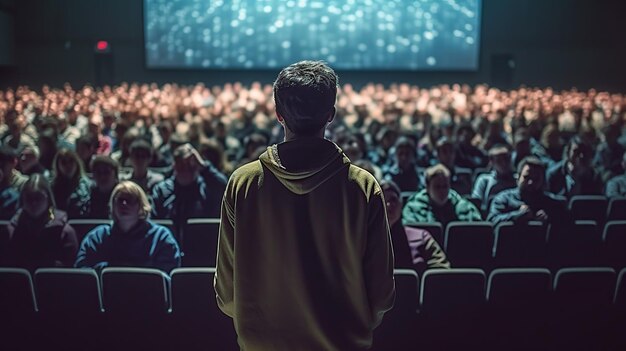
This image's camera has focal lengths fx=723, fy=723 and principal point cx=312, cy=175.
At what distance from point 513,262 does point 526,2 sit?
1843 centimetres

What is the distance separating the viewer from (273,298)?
6.61 ft

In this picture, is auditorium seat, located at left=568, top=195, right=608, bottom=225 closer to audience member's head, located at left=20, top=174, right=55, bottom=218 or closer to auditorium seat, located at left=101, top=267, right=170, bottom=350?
auditorium seat, located at left=101, top=267, right=170, bottom=350

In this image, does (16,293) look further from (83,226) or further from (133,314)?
(83,226)

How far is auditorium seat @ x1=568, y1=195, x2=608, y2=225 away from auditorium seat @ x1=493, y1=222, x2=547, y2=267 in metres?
1.09

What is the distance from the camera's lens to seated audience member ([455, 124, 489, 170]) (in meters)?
8.23

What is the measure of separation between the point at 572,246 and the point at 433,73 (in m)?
16.8

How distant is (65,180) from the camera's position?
5930 mm

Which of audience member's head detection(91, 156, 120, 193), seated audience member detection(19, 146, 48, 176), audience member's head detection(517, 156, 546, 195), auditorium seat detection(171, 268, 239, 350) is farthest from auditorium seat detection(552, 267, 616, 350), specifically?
seated audience member detection(19, 146, 48, 176)

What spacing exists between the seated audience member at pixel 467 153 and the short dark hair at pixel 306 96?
6433 mm

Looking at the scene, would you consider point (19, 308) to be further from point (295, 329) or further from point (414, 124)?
point (414, 124)

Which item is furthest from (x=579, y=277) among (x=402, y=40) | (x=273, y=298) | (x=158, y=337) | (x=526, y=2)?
(x=526, y=2)

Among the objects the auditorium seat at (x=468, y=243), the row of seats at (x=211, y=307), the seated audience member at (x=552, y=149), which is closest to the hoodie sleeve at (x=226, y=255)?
the row of seats at (x=211, y=307)

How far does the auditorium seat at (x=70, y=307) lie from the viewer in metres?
3.85

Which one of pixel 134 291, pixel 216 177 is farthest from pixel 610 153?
pixel 134 291
